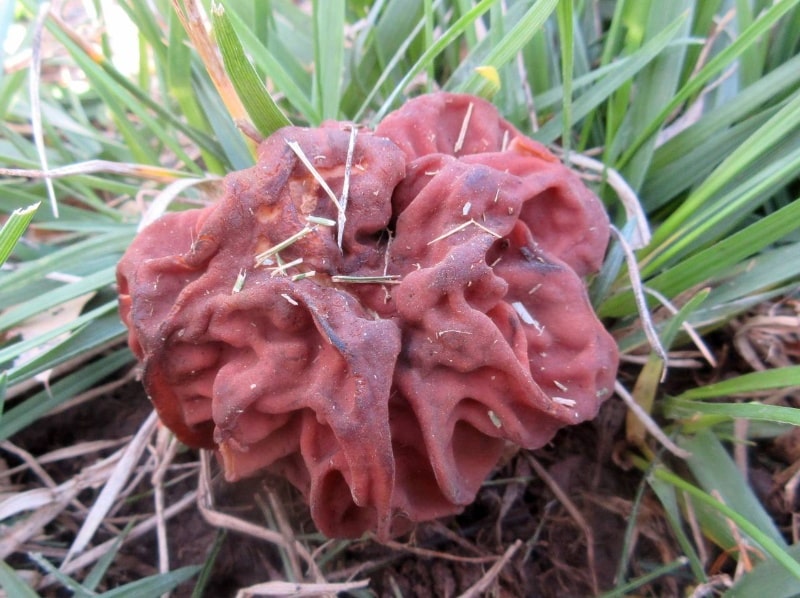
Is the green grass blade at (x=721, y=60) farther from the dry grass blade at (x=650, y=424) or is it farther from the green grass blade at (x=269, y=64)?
the green grass blade at (x=269, y=64)

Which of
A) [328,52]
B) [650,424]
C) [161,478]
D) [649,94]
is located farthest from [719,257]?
[161,478]

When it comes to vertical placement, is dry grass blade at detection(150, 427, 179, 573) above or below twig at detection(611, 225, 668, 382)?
below

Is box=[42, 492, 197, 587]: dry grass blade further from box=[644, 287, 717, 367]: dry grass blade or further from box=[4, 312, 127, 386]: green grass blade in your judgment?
box=[644, 287, 717, 367]: dry grass blade

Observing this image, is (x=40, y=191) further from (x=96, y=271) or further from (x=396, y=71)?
(x=396, y=71)

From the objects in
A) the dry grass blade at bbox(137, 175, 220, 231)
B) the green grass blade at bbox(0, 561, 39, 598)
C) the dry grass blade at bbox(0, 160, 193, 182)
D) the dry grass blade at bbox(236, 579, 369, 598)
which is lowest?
the dry grass blade at bbox(236, 579, 369, 598)

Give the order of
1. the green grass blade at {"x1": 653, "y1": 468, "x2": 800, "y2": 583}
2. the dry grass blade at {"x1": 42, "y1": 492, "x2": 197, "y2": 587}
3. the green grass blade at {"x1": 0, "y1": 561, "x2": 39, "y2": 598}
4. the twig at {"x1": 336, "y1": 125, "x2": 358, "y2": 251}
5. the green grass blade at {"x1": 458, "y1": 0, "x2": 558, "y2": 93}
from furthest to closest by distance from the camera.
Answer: the dry grass blade at {"x1": 42, "y1": 492, "x2": 197, "y2": 587} < the green grass blade at {"x1": 458, "y1": 0, "x2": 558, "y2": 93} < the green grass blade at {"x1": 0, "y1": 561, "x2": 39, "y2": 598} < the twig at {"x1": 336, "y1": 125, "x2": 358, "y2": 251} < the green grass blade at {"x1": 653, "y1": 468, "x2": 800, "y2": 583}

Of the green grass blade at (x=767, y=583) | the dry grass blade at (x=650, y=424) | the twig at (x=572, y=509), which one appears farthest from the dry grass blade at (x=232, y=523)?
the green grass blade at (x=767, y=583)

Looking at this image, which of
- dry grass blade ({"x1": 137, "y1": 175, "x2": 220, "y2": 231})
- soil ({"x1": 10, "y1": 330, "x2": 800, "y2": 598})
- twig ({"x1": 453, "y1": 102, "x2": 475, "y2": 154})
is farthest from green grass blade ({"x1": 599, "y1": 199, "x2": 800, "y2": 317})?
dry grass blade ({"x1": 137, "y1": 175, "x2": 220, "y2": 231})

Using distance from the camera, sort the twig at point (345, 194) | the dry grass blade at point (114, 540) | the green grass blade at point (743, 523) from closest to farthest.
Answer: the green grass blade at point (743, 523) < the twig at point (345, 194) < the dry grass blade at point (114, 540)
